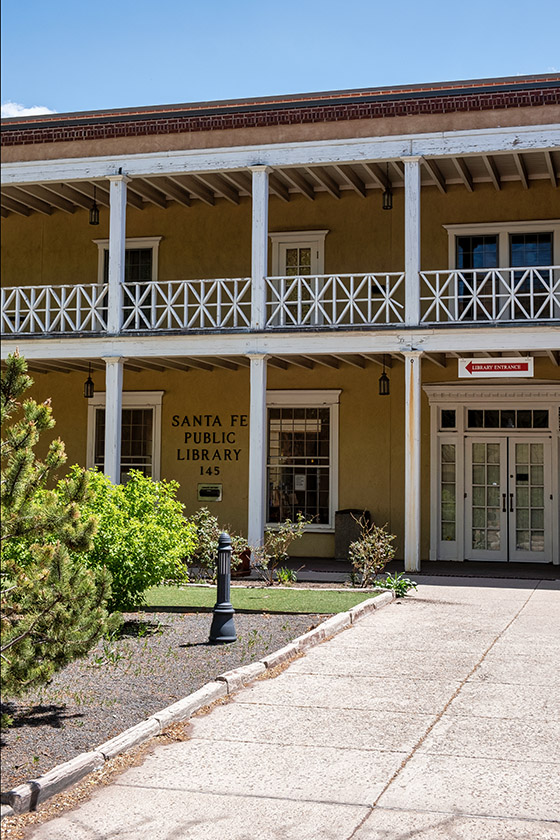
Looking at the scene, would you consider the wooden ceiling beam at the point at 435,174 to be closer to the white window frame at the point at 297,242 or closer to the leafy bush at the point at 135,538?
the white window frame at the point at 297,242

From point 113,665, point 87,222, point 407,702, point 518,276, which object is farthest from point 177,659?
point 87,222

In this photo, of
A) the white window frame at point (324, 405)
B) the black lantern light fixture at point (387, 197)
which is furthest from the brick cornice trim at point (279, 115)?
the white window frame at point (324, 405)

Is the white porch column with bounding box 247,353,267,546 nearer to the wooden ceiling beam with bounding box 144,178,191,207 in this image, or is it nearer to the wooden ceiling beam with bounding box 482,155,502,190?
the wooden ceiling beam with bounding box 144,178,191,207

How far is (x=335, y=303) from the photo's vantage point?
631 inches

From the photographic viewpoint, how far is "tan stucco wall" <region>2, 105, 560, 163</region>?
15258 mm

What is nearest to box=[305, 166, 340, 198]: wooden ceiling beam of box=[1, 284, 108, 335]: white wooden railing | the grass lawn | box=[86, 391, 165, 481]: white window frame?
box=[1, 284, 108, 335]: white wooden railing

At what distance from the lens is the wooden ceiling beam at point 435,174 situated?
1675cm

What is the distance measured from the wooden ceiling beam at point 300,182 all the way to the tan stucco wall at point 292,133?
1.09 metres

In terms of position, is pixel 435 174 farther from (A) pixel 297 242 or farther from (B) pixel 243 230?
(B) pixel 243 230

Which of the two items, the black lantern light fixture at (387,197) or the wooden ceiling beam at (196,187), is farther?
the wooden ceiling beam at (196,187)

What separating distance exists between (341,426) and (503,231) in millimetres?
4660

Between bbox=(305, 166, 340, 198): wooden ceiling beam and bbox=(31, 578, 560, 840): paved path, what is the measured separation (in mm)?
10162

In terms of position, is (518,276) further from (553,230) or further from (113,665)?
(113,665)

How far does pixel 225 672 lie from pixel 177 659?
724 mm
